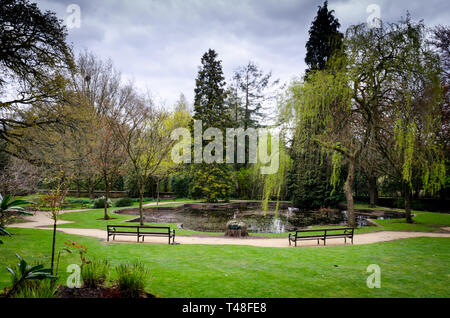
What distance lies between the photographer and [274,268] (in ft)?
19.9

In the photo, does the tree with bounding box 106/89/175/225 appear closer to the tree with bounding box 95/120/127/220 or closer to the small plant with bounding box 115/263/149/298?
the tree with bounding box 95/120/127/220

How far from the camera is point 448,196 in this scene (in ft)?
75.3

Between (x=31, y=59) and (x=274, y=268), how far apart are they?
35.8 feet

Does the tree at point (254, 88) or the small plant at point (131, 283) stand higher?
the tree at point (254, 88)

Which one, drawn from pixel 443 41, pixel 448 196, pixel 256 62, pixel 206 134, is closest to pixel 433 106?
pixel 443 41

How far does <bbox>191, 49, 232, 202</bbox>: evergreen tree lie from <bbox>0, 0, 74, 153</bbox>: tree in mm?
20722

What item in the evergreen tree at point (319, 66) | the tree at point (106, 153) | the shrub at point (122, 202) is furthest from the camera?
Result: the shrub at point (122, 202)

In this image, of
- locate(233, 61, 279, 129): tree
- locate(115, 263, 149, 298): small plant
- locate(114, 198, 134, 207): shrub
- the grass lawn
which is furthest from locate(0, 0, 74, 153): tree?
locate(233, 61, 279, 129): tree

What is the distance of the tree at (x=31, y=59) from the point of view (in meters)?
8.05

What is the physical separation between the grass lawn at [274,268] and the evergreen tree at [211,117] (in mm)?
20774

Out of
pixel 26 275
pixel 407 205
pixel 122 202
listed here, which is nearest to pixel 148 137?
pixel 122 202

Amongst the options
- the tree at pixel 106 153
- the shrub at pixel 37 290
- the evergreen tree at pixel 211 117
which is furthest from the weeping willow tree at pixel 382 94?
→ the evergreen tree at pixel 211 117

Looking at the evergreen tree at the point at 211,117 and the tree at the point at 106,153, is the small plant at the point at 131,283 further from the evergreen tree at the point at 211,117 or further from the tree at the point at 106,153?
the evergreen tree at the point at 211,117

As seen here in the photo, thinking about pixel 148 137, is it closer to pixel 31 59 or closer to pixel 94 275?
pixel 31 59
